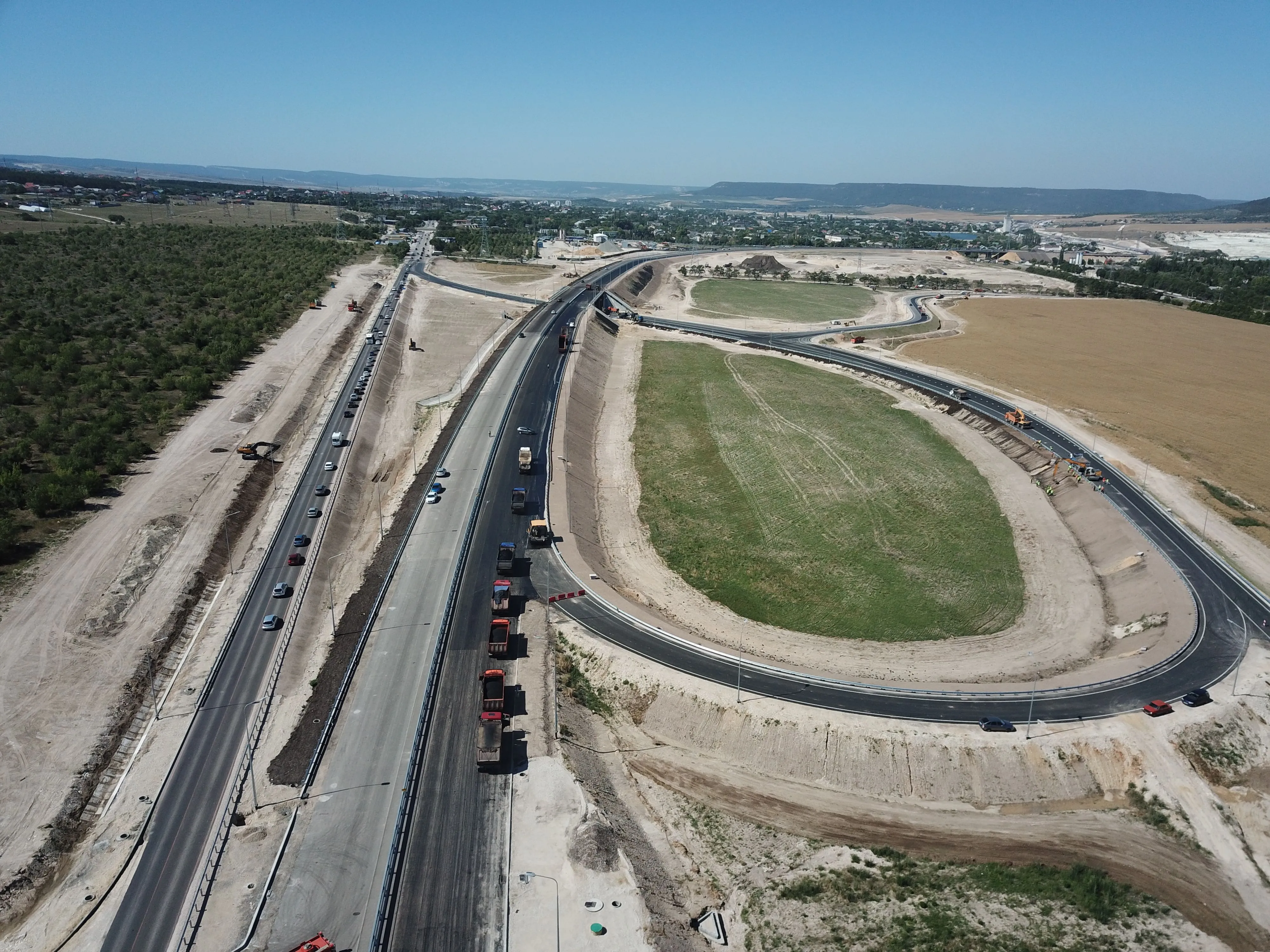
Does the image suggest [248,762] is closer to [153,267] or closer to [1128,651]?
[1128,651]

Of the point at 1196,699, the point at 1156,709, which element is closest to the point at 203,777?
the point at 1156,709

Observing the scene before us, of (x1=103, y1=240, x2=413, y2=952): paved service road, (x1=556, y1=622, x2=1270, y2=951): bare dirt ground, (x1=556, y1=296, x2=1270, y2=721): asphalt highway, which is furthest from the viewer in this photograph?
(x1=556, y1=296, x2=1270, y2=721): asphalt highway

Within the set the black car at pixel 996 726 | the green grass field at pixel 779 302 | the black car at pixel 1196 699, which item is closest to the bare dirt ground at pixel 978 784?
the black car at pixel 1196 699

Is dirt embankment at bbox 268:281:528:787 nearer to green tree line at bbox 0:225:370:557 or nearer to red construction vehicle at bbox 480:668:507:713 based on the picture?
red construction vehicle at bbox 480:668:507:713

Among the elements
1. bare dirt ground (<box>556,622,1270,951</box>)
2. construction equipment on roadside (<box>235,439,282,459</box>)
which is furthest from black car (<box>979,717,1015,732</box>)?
construction equipment on roadside (<box>235,439,282,459</box>)

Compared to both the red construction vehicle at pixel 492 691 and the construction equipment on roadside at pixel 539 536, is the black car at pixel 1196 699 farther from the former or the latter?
the construction equipment on roadside at pixel 539 536

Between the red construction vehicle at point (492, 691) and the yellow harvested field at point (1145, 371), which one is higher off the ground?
the yellow harvested field at point (1145, 371)

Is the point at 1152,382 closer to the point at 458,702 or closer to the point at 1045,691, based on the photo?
the point at 1045,691

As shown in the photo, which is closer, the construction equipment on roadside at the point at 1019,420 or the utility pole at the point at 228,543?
the utility pole at the point at 228,543
